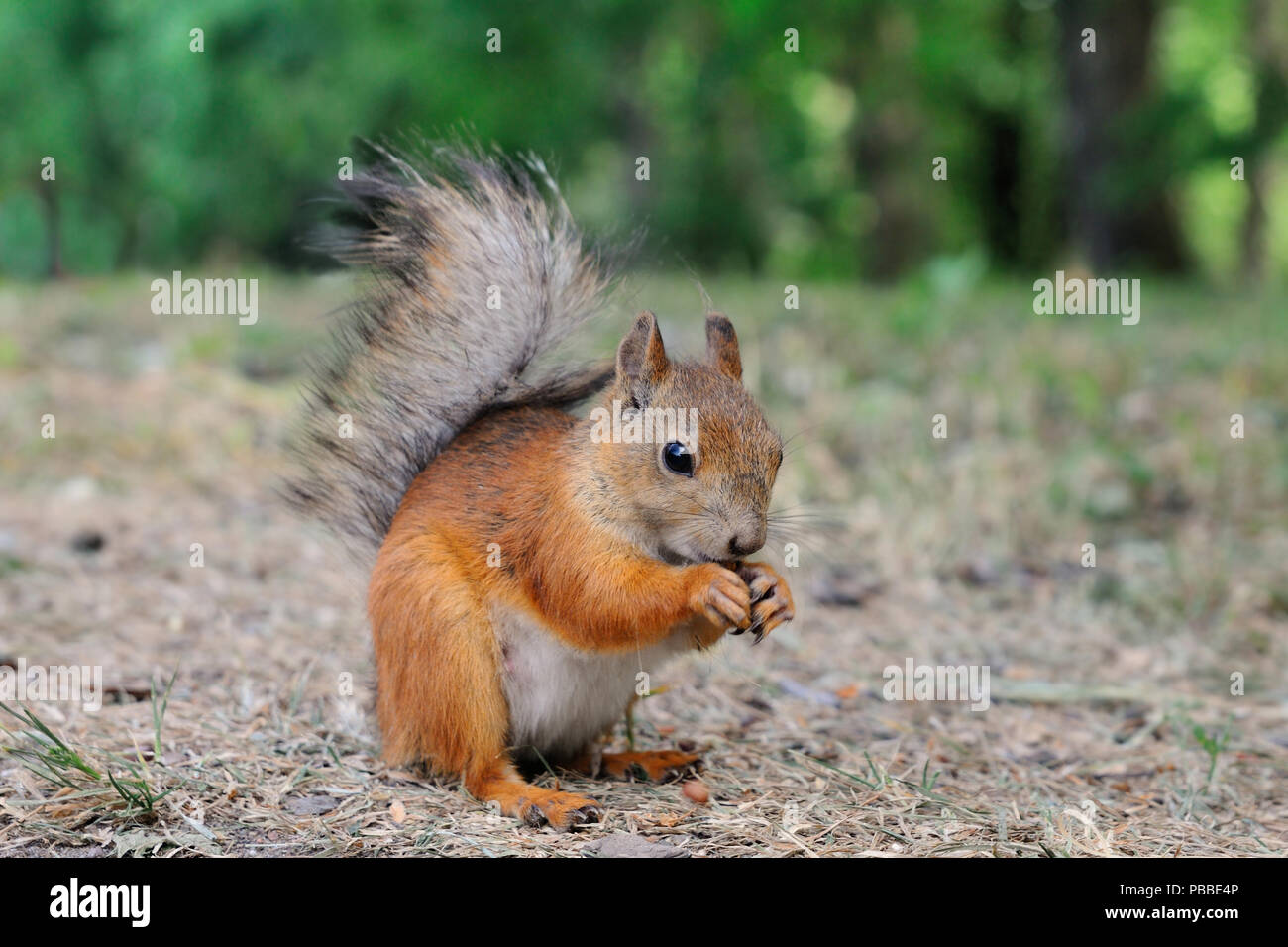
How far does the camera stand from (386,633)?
7.20 ft

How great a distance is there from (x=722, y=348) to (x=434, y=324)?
1.79 ft

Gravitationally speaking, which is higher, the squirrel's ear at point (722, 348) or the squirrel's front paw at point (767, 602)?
the squirrel's ear at point (722, 348)

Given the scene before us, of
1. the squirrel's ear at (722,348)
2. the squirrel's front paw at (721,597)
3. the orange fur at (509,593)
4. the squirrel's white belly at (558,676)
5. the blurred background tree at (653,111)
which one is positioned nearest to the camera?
the squirrel's front paw at (721,597)

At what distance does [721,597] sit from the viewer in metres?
1.92

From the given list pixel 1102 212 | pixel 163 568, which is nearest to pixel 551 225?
pixel 163 568

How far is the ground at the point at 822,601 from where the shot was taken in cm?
208

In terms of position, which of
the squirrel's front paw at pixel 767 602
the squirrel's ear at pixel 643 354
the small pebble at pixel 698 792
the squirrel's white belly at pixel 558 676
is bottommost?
the small pebble at pixel 698 792

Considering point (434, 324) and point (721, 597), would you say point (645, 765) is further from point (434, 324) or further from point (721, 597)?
point (434, 324)

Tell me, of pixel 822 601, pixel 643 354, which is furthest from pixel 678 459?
pixel 822 601

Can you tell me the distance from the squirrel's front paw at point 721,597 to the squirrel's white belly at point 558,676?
159mm

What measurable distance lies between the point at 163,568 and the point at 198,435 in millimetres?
1180

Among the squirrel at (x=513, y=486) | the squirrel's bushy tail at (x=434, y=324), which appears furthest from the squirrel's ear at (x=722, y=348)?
the squirrel's bushy tail at (x=434, y=324)

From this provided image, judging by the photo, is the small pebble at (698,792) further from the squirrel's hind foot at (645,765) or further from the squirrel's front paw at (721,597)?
the squirrel's front paw at (721,597)
